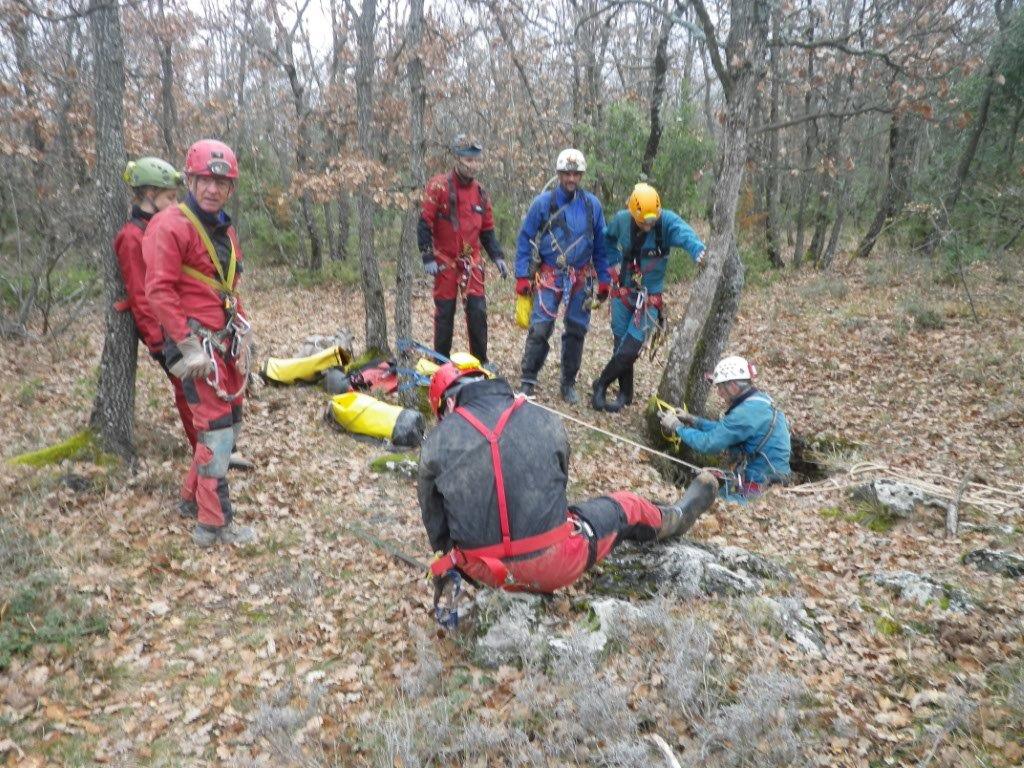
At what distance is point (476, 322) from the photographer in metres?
8.34

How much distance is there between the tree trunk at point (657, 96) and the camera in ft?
44.8

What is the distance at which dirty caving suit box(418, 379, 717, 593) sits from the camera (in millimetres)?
3627

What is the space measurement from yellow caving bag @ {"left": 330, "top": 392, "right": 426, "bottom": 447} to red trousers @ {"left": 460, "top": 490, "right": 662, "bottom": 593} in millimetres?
3049

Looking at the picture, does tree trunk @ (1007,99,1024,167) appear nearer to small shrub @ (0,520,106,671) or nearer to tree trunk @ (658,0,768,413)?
tree trunk @ (658,0,768,413)

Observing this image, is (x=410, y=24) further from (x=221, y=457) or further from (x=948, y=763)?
(x=948, y=763)

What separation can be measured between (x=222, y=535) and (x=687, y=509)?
130 inches

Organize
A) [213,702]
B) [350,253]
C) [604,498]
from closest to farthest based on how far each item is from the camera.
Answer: [213,702] → [604,498] → [350,253]

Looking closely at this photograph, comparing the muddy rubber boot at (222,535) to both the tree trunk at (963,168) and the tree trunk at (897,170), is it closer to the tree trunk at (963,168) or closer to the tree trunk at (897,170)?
the tree trunk at (963,168)

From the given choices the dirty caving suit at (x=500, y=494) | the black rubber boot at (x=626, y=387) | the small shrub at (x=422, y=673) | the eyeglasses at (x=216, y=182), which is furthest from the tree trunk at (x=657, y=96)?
the small shrub at (x=422, y=673)

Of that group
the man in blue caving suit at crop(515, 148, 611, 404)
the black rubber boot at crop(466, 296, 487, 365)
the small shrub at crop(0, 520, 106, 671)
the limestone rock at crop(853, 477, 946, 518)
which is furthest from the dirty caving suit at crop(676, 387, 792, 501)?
the small shrub at crop(0, 520, 106, 671)

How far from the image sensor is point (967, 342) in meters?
10.9

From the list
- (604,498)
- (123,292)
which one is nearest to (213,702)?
(604,498)

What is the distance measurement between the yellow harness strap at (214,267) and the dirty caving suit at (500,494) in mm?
2099

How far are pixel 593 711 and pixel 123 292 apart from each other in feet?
14.7
